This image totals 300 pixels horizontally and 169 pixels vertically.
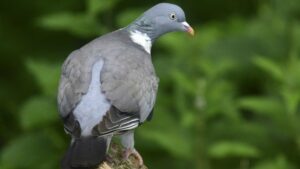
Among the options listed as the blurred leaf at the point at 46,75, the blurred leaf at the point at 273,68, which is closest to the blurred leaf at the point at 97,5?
the blurred leaf at the point at 46,75

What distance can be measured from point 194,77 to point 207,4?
7.41 feet

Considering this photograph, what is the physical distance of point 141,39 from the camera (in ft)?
22.4

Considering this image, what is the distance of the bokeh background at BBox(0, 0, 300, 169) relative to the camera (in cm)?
838

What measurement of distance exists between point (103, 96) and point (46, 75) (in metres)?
2.86

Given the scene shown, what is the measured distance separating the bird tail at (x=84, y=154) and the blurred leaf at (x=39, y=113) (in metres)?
2.86

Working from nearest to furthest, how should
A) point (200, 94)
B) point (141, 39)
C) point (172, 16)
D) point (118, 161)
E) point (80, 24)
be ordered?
point (118, 161), point (141, 39), point (172, 16), point (200, 94), point (80, 24)

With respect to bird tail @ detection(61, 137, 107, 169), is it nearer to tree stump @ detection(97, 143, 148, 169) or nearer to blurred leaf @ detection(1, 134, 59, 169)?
tree stump @ detection(97, 143, 148, 169)

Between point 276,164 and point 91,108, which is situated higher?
point 91,108

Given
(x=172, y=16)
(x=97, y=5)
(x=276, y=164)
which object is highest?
(x=172, y=16)

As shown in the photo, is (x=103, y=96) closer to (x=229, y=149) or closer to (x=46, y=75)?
(x=229, y=149)

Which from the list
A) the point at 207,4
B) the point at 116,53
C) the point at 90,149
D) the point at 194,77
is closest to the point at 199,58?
the point at 194,77

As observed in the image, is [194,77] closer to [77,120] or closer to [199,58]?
[199,58]

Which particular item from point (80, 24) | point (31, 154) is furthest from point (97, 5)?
point (31, 154)

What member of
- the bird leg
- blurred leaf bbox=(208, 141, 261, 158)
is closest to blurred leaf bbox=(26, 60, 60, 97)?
blurred leaf bbox=(208, 141, 261, 158)
